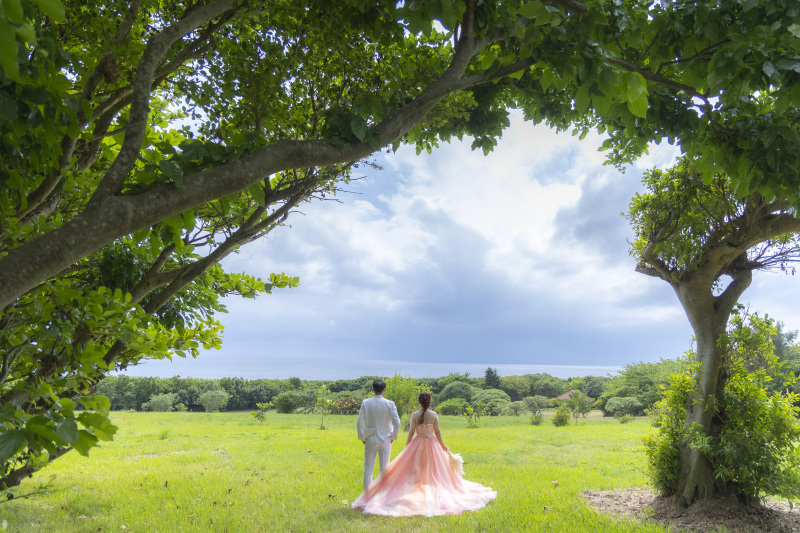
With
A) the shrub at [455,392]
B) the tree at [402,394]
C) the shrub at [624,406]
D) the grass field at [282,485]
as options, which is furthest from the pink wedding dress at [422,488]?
the shrub at [624,406]

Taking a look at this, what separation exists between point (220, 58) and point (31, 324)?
115 inches

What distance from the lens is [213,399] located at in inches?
1088

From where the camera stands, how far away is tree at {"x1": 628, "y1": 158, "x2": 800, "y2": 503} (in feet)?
20.4

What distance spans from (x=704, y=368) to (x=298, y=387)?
87.6 feet

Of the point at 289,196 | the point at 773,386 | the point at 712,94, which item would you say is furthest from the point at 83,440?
the point at 773,386

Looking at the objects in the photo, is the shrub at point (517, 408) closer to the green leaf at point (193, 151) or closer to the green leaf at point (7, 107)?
the green leaf at point (193, 151)

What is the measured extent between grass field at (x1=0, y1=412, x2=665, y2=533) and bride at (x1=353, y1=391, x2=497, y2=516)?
323mm

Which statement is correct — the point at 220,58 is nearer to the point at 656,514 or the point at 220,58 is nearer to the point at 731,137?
the point at 731,137

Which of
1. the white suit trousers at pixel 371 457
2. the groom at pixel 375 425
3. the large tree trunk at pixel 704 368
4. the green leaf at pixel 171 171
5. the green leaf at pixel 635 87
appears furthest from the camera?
the groom at pixel 375 425

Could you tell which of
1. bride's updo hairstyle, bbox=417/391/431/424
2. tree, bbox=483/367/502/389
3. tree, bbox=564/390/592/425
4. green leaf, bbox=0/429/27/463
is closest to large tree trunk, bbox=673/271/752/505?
bride's updo hairstyle, bbox=417/391/431/424

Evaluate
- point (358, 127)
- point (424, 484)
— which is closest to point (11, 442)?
point (358, 127)

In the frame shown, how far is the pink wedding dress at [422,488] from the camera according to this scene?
256 inches

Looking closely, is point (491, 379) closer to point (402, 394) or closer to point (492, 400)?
point (492, 400)

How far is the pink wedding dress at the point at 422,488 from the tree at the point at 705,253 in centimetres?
330
